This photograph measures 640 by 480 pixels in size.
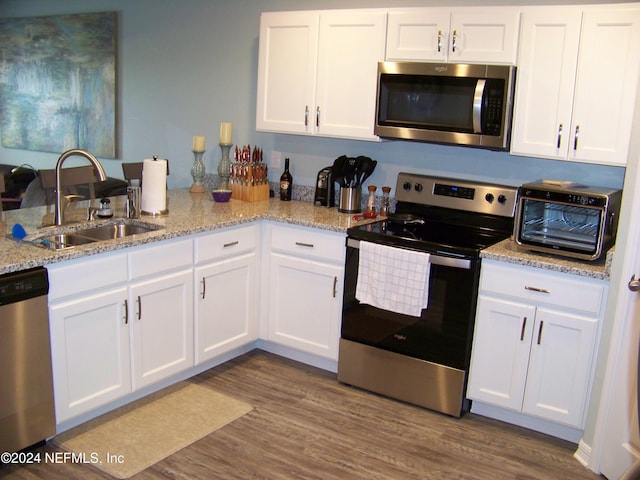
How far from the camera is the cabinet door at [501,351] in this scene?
10.3 ft

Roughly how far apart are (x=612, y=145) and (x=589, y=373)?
1070 millimetres

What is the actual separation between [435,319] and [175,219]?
1.50 meters

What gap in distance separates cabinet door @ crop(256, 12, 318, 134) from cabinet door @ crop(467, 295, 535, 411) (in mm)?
1548

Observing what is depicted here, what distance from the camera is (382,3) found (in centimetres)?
390

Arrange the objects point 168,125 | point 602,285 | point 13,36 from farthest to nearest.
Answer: point 13,36 → point 168,125 → point 602,285

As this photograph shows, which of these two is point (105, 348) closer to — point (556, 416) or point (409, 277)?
point (409, 277)

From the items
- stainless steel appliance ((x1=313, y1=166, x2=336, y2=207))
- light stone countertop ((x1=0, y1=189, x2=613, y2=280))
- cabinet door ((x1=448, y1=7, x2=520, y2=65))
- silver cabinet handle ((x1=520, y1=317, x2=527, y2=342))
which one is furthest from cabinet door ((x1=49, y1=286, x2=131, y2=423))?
cabinet door ((x1=448, y1=7, x2=520, y2=65))

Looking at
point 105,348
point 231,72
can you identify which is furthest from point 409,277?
point 231,72

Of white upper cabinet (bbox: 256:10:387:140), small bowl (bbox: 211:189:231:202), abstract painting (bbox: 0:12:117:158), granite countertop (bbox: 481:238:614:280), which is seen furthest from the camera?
abstract painting (bbox: 0:12:117:158)

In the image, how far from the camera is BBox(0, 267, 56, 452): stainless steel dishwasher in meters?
2.56

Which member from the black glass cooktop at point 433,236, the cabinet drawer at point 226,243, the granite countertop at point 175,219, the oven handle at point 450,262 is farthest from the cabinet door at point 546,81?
the cabinet drawer at point 226,243

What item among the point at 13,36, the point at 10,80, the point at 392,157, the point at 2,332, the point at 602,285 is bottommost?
the point at 2,332

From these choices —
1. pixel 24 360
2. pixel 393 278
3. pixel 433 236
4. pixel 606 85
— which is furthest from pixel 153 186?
pixel 606 85

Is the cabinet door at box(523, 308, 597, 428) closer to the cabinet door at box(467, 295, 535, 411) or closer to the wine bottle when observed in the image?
the cabinet door at box(467, 295, 535, 411)
